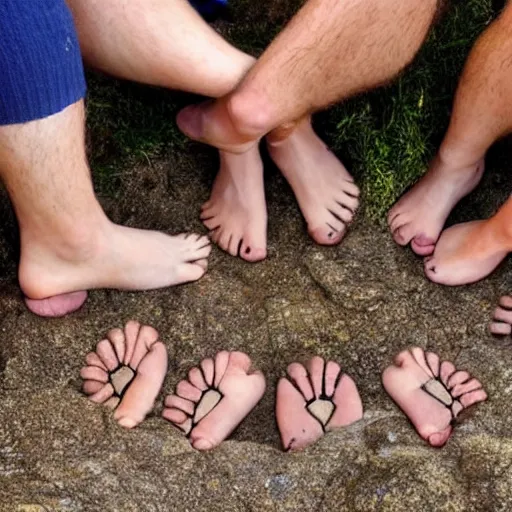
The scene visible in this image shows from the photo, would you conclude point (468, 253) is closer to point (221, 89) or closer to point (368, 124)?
point (368, 124)

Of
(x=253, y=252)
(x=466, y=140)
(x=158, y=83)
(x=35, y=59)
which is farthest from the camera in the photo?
(x=253, y=252)

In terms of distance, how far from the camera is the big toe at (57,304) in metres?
2.72

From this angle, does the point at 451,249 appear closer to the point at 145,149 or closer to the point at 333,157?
the point at 333,157

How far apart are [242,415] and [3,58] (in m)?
1.18

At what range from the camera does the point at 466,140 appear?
2801mm

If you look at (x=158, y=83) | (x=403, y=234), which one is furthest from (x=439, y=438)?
(x=158, y=83)

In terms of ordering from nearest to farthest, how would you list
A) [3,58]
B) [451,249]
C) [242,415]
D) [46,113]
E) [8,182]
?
[3,58], [46,113], [8,182], [242,415], [451,249]

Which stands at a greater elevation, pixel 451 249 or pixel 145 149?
pixel 451 249

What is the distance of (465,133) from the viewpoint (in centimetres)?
278

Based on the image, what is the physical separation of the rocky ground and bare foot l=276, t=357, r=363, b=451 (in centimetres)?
4

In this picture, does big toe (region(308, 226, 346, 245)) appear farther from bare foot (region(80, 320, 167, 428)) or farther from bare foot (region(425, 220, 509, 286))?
bare foot (region(80, 320, 167, 428))

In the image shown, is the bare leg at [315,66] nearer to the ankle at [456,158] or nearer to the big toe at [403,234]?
the ankle at [456,158]

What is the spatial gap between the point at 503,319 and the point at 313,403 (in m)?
0.62

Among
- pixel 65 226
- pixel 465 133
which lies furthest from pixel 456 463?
pixel 65 226
